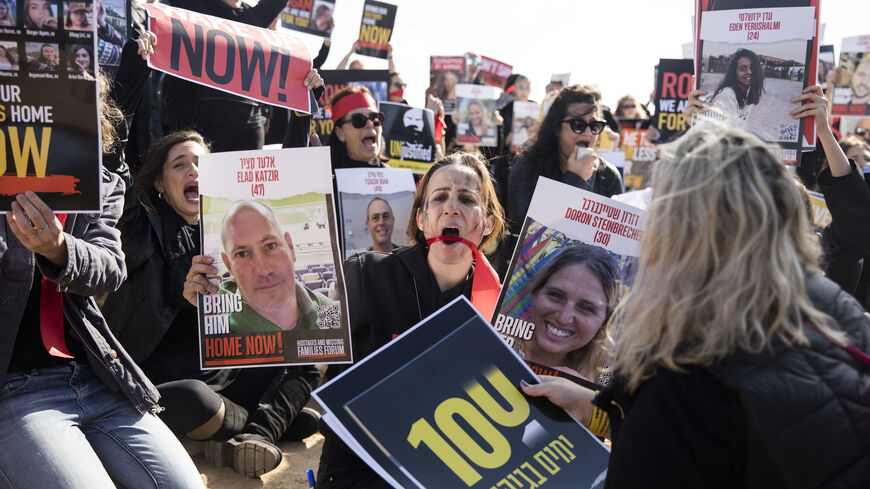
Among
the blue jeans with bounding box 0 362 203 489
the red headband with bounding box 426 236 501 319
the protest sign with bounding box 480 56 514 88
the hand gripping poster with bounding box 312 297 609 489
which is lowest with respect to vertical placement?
the blue jeans with bounding box 0 362 203 489

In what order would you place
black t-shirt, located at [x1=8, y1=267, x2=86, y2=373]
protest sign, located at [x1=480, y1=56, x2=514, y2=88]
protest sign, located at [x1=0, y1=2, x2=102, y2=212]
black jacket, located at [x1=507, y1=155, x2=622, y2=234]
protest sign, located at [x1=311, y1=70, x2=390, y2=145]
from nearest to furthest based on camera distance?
protest sign, located at [x1=0, y1=2, x2=102, y2=212]
black t-shirt, located at [x1=8, y1=267, x2=86, y2=373]
black jacket, located at [x1=507, y1=155, x2=622, y2=234]
protest sign, located at [x1=311, y1=70, x2=390, y2=145]
protest sign, located at [x1=480, y1=56, x2=514, y2=88]

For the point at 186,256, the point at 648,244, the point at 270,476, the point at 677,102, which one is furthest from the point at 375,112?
the point at 648,244

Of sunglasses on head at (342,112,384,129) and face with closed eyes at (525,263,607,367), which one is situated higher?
sunglasses on head at (342,112,384,129)


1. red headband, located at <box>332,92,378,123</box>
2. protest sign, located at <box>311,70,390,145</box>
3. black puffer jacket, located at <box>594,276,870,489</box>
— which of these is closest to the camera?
black puffer jacket, located at <box>594,276,870,489</box>

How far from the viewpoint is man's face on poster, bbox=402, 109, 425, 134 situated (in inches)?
251

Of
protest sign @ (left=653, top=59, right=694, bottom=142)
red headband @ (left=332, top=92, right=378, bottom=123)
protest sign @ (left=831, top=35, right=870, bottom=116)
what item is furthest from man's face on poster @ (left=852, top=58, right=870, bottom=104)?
red headband @ (left=332, top=92, right=378, bottom=123)

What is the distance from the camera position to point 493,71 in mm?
11086

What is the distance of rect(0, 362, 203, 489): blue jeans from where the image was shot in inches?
84.0

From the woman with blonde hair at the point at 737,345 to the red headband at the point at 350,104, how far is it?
4.26 metres

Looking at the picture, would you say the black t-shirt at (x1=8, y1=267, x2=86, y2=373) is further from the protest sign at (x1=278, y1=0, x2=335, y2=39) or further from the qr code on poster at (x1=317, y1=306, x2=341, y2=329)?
the protest sign at (x1=278, y1=0, x2=335, y2=39)

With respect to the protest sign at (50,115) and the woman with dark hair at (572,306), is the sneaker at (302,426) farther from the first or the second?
the protest sign at (50,115)

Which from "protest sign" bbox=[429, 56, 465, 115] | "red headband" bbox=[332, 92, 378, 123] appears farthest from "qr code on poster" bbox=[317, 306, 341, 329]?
"protest sign" bbox=[429, 56, 465, 115]

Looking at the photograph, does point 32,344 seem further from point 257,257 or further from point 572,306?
point 572,306

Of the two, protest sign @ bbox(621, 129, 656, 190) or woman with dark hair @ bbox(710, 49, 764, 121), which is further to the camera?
protest sign @ bbox(621, 129, 656, 190)
